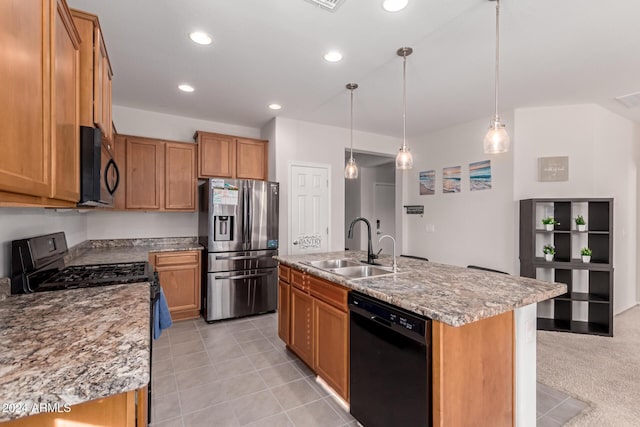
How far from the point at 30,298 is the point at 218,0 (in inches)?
79.3

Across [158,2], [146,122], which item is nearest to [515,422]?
[158,2]

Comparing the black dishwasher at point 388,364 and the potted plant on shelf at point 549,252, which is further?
the potted plant on shelf at point 549,252

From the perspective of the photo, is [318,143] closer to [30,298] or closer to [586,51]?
[586,51]

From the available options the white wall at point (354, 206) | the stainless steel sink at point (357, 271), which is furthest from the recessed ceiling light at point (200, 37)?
the white wall at point (354, 206)

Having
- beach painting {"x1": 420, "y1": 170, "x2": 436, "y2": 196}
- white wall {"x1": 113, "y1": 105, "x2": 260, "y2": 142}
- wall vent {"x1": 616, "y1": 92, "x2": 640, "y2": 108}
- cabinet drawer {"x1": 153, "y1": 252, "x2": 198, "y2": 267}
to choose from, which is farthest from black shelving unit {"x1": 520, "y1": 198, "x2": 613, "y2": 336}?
white wall {"x1": 113, "y1": 105, "x2": 260, "y2": 142}

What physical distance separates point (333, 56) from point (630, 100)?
3589 millimetres

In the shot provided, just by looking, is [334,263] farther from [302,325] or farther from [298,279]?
[302,325]

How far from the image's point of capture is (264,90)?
3.30 metres

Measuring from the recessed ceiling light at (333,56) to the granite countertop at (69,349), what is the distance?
2284 mm

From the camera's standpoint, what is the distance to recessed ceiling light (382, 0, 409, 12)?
73.9 inches

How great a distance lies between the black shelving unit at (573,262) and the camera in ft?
11.3

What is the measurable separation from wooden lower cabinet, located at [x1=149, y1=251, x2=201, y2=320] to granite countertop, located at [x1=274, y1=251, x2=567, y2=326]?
2.17 m

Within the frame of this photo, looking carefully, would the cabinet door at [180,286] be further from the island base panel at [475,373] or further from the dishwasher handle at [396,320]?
the island base panel at [475,373]

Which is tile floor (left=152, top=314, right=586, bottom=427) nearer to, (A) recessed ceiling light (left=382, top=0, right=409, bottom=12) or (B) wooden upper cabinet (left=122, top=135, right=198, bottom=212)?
(B) wooden upper cabinet (left=122, top=135, right=198, bottom=212)
